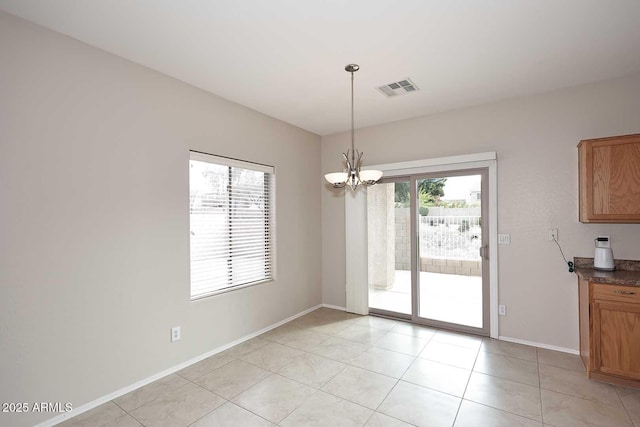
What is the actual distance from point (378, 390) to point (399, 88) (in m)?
2.96

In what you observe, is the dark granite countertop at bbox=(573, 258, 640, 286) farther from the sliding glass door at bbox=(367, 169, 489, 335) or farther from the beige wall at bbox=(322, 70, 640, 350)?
the sliding glass door at bbox=(367, 169, 489, 335)

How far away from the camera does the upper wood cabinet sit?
2.75 m

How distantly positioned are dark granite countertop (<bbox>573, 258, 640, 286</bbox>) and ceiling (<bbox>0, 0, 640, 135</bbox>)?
1.86m

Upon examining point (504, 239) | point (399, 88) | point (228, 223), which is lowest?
point (504, 239)

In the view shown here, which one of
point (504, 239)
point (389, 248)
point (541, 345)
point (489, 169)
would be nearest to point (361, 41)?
point (489, 169)

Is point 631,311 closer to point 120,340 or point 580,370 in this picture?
A: point 580,370

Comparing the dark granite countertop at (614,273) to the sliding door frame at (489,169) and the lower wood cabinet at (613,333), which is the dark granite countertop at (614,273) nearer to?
the lower wood cabinet at (613,333)

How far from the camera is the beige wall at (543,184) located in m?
3.09

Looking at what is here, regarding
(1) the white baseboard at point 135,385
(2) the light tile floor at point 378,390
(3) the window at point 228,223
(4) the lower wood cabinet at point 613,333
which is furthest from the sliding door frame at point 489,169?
(1) the white baseboard at point 135,385

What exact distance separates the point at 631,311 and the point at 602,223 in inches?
36.0

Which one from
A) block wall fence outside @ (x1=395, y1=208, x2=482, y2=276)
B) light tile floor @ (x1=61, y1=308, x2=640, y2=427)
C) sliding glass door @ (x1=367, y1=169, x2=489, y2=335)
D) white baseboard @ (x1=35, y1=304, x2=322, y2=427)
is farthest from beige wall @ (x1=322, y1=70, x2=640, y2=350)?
white baseboard @ (x1=35, y1=304, x2=322, y2=427)

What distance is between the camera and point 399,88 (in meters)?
3.28

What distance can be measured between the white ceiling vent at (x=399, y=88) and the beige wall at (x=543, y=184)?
0.94 m

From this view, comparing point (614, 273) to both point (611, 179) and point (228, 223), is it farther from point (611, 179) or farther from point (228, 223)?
point (228, 223)
